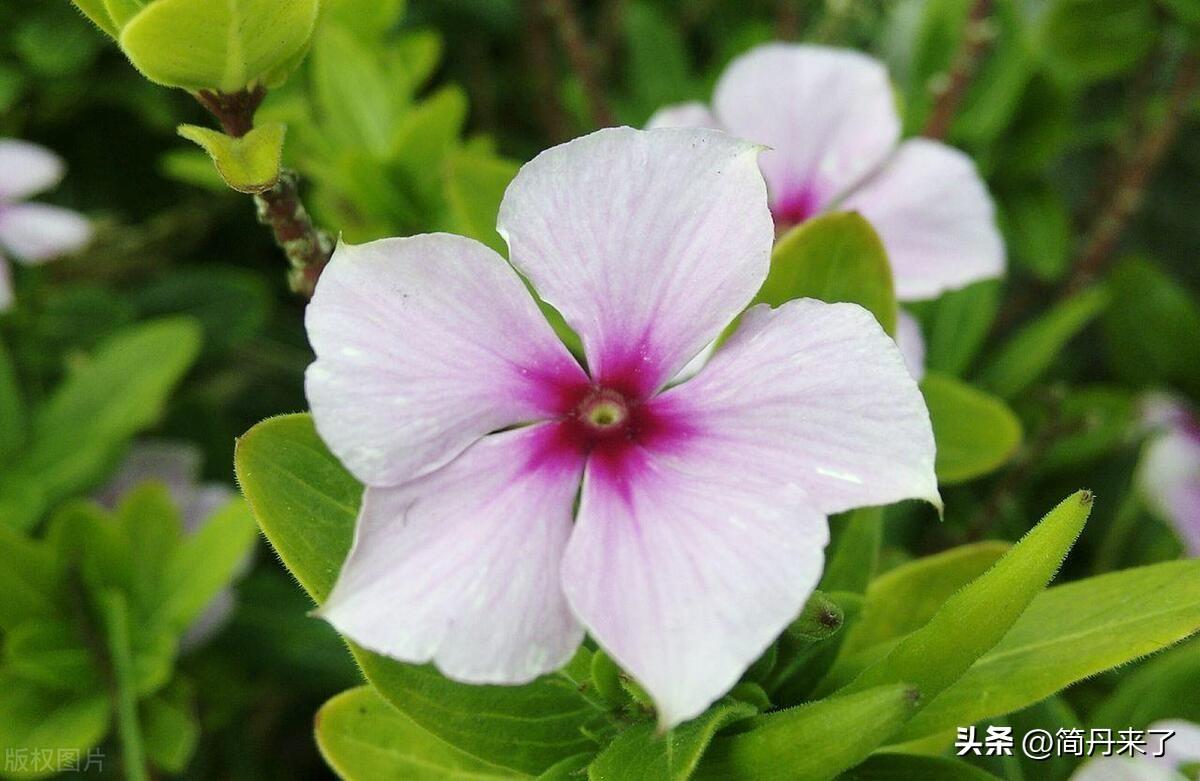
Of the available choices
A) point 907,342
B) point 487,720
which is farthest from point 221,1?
point 907,342

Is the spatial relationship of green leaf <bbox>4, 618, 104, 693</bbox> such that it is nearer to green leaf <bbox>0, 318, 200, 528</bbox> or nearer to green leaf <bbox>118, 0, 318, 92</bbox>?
green leaf <bbox>0, 318, 200, 528</bbox>

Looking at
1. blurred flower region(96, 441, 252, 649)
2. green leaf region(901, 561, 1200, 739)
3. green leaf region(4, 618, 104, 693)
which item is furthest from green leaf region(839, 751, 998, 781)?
blurred flower region(96, 441, 252, 649)

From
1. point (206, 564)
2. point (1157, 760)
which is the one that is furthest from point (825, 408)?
point (206, 564)

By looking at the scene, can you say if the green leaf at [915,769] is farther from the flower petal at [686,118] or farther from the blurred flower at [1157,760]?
the flower petal at [686,118]

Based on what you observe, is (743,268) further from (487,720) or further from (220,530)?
(220,530)

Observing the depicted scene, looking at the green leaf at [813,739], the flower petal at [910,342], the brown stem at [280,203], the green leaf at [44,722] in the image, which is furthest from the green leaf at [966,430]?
the green leaf at [44,722]

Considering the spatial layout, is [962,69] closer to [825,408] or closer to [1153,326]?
[1153,326]
